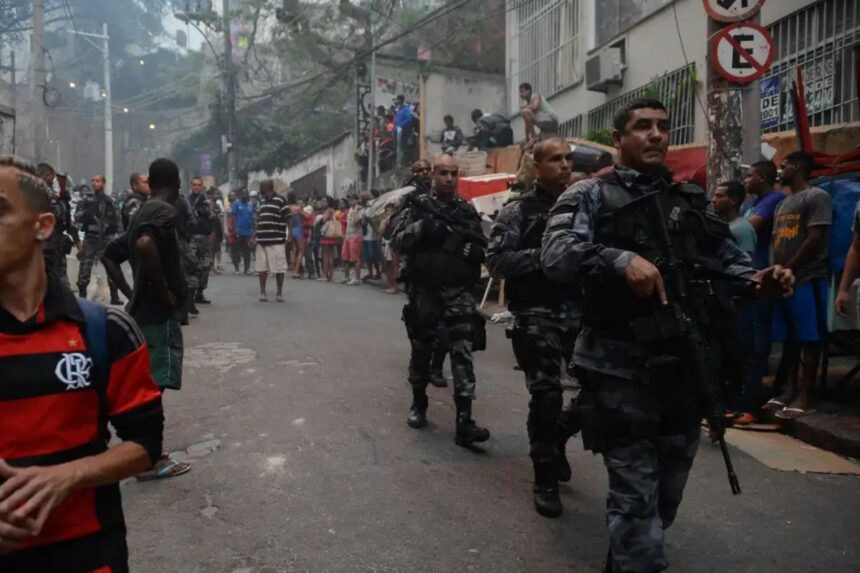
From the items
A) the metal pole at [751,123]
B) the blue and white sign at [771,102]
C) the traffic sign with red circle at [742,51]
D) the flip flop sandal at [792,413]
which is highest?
the blue and white sign at [771,102]

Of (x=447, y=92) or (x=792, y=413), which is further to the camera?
(x=447, y=92)

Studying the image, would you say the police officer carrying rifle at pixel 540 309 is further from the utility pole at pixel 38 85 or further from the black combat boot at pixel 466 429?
the utility pole at pixel 38 85

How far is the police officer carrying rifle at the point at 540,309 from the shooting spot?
4188 mm

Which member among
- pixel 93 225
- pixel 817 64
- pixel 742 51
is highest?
pixel 817 64

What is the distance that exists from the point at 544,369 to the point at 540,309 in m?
0.32

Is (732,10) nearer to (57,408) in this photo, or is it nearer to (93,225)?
(57,408)

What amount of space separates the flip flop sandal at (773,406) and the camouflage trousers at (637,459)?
333cm

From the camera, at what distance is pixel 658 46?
13336mm

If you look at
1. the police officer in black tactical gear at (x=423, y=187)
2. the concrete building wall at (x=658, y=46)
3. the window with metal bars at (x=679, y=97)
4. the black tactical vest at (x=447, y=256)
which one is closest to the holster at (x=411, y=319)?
the police officer in black tactical gear at (x=423, y=187)

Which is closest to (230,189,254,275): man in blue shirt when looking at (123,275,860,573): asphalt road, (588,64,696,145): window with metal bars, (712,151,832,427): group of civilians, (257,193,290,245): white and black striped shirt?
(257,193,290,245): white and black striped shirt

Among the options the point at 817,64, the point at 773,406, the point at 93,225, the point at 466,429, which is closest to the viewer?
the point at 466,429

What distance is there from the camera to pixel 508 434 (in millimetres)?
5566

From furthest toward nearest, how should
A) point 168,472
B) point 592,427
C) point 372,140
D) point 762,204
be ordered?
1. point 372,140
2. point 762,204
3. point 168,472
4. point 592,427

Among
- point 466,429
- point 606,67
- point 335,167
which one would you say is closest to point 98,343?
point 466,429
